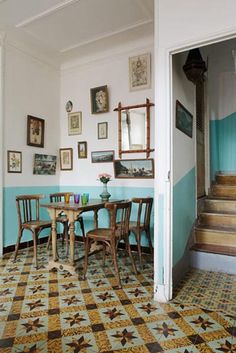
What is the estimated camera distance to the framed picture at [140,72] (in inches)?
155

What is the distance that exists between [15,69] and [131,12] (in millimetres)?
1946

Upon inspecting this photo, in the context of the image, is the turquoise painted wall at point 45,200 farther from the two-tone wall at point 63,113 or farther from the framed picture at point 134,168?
the framed picture at point 134,168

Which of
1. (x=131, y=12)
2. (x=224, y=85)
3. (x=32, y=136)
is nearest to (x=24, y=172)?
(x=32, y=136)

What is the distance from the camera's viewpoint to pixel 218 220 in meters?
3.61

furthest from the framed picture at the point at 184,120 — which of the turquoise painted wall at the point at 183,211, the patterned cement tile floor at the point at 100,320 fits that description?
the patterned cement tile floor at the point at 100,320

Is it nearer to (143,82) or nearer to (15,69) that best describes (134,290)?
(143,82)

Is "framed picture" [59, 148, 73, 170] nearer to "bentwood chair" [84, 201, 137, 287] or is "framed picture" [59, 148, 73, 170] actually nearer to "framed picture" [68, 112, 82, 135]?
"framed picture" [68, 112, 82, 135]

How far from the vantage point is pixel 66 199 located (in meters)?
3.67

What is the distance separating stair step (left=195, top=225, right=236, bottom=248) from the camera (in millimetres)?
3230

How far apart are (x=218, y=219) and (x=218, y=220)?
0.01 metres

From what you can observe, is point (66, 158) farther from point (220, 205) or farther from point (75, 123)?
point (220, 205)

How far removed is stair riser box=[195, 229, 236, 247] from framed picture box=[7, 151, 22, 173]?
281 centimetres

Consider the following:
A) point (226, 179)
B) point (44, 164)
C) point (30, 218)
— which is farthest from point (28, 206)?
point (226, 179)

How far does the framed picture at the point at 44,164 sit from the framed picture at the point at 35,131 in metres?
0.22
